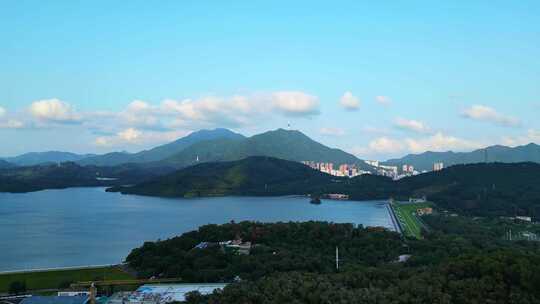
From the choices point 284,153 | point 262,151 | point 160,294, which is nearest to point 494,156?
point 284,153

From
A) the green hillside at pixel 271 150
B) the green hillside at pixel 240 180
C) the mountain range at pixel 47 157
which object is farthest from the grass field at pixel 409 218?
the mountain range at pixel 47 157

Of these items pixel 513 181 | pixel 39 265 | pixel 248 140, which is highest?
pixel 248 140

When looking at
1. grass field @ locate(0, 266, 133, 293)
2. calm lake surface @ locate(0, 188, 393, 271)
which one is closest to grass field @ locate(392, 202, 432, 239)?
calm lake surface @ locate(0, 188, 393, 271)

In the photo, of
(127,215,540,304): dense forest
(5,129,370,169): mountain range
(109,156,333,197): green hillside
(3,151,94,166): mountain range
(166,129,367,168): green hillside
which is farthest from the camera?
(3,151,94,166): mountain range

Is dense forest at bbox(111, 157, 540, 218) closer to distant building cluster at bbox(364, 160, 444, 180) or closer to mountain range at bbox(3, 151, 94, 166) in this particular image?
distant building cluster at bbox(364, 160, 444, 180)

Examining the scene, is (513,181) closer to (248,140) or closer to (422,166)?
(248,140)

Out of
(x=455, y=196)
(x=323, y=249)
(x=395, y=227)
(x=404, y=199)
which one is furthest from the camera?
(x=404, y=199)

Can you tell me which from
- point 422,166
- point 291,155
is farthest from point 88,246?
point 422,166
